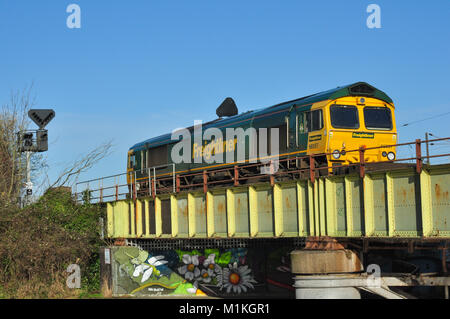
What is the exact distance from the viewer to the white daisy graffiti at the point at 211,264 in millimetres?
33781

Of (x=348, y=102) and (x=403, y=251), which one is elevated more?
(x=348, y=102)

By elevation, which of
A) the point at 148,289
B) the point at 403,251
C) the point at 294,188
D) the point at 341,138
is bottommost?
the point at 148,289

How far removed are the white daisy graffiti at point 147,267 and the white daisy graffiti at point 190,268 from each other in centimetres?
138

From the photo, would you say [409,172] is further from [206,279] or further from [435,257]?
[206,279]

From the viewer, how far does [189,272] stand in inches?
1335

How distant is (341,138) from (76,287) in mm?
17141

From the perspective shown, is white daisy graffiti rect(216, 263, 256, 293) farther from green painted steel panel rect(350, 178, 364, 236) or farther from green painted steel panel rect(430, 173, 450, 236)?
green painted steel panel rect(430, 173, 450, 236)

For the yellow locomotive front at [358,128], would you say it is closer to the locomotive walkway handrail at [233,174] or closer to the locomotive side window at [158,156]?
the locomotive walkway handrail at [233,174]

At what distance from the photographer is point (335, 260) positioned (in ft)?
62.9

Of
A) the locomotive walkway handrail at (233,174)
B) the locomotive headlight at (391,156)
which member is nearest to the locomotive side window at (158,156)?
the locomotive walkway handrail at (233,174)

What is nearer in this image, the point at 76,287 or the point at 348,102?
the point at 348,102
